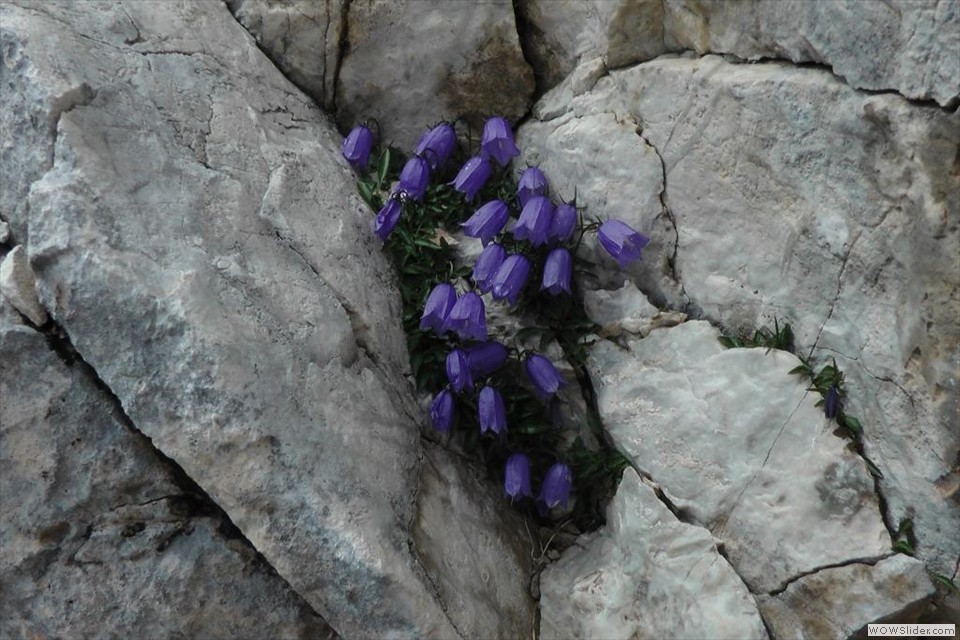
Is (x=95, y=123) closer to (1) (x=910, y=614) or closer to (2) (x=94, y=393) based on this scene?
(2) (x=94, y=393)

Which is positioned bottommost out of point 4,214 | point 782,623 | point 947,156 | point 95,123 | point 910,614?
point 782,623

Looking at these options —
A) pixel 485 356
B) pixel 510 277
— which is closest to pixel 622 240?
pixel 510 277

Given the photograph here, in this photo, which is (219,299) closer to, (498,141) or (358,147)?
(358,147)

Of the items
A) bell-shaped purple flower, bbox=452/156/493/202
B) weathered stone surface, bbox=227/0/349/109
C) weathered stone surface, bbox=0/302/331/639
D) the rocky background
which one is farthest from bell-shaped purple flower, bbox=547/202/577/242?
weathered stone surface, bbox=0/302/331/639

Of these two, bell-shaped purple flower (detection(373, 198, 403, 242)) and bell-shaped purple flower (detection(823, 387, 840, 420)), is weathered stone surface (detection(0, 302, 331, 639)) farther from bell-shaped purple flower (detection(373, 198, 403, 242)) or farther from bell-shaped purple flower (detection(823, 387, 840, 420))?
bell-shaped purple flower (detection(823, 387, 840, 420))

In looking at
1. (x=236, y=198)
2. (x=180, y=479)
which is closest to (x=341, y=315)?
(x=236, y=198)

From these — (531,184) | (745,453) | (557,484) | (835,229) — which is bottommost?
(557,484)
